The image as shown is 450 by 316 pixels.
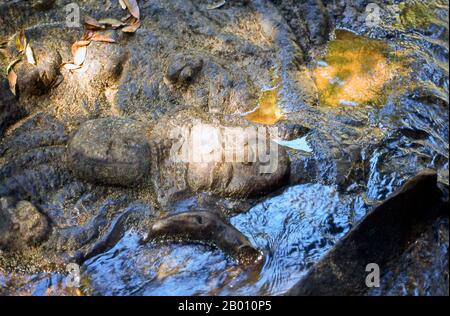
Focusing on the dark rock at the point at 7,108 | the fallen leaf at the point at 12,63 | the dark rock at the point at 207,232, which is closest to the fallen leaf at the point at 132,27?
the fallen leaf at the point at 12,63

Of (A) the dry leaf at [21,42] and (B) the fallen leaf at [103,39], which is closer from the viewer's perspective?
(A) the dry leaf at [21,42]

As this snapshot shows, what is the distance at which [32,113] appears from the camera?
185 inches

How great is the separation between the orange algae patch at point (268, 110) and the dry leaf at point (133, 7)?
145 cm

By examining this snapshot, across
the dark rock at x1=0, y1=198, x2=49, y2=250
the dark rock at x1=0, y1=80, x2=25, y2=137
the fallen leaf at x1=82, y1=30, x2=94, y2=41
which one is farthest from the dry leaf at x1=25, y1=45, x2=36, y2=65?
the dark rock at x1=0, y1=198, x2=49, y2=250

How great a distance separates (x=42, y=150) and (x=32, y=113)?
1.47 ft

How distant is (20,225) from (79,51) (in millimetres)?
1858

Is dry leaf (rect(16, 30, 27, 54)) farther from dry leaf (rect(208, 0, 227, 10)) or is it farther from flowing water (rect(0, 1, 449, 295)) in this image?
flowing water (rect(0, 1, 449, 295))

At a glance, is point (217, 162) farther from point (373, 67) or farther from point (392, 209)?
point (373, 67)

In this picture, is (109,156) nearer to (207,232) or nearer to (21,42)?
(207,232)

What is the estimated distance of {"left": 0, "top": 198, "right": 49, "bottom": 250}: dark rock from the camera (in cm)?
388

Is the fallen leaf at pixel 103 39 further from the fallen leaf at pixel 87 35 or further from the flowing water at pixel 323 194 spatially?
the flowing water at pixel 323 194

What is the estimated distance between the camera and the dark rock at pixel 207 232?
3.81 metres

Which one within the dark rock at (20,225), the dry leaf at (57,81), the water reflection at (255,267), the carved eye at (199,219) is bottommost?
the water reflection at (255,267)
